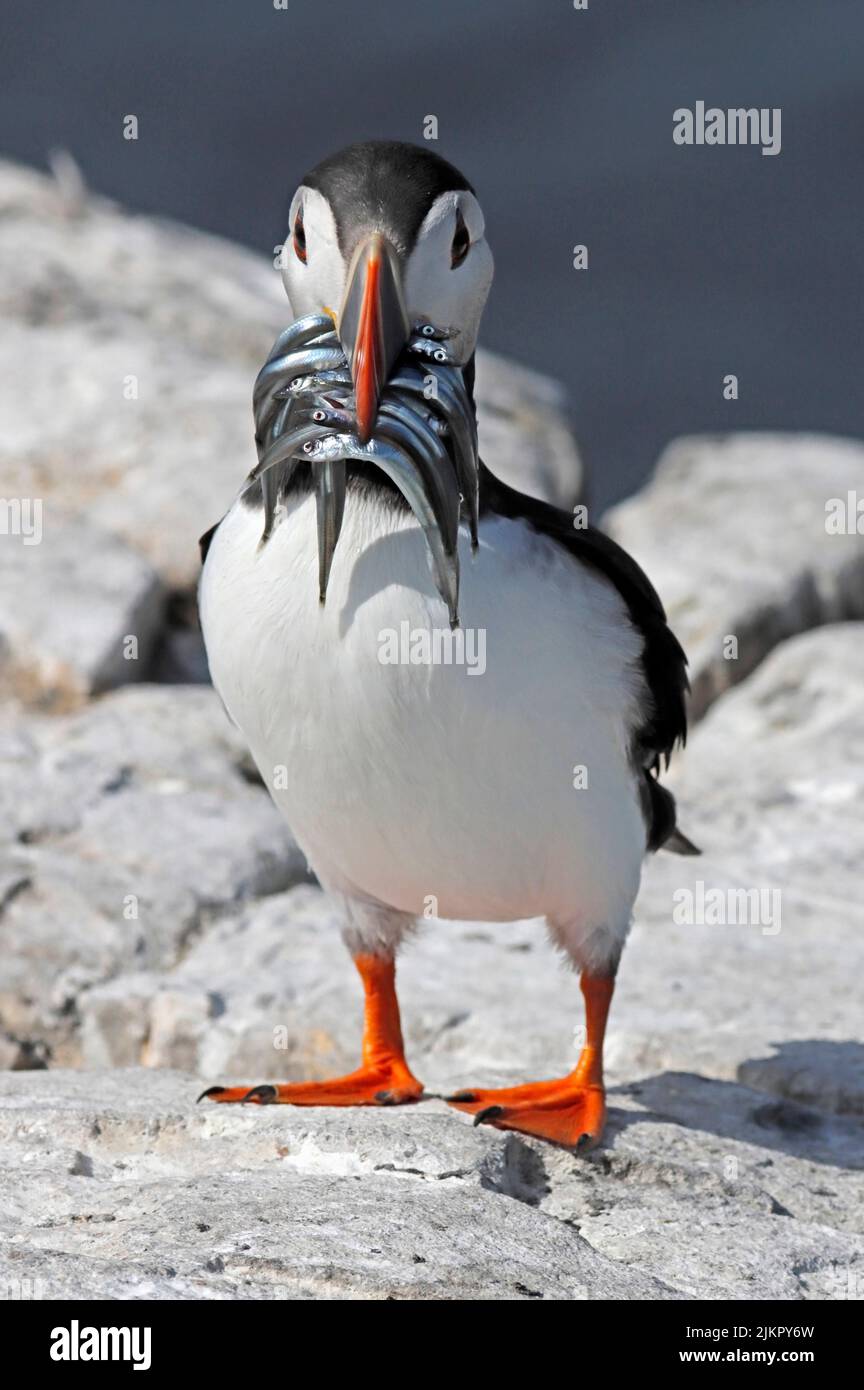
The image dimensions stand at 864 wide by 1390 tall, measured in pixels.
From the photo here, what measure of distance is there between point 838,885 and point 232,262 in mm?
7254

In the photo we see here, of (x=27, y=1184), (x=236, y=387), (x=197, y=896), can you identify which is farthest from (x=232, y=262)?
(x=27, y=1184)

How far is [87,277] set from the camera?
10570mm

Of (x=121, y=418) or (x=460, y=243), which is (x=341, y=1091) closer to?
(x=460, y=243)

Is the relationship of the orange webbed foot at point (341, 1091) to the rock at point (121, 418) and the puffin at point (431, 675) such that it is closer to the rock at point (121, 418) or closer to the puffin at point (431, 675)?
the puffin at point (431, 675)

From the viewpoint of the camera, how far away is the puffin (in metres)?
3.78

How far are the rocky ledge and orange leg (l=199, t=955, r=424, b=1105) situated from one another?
0.39 ft

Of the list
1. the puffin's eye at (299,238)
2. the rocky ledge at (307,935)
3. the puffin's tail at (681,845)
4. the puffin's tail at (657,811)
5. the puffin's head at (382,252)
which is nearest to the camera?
the rocky ledge at (307,935)

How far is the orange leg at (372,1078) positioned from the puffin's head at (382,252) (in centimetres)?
172

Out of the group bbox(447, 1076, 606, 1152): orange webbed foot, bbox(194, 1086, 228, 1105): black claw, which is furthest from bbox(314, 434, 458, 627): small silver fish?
bbox(194, 1086, 228, 1105): black claw

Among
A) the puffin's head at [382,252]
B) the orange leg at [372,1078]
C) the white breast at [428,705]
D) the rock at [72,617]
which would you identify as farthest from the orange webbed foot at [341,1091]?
the rock at [72,617]

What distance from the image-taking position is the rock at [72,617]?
24.6 ft

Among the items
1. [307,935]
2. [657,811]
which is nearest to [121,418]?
[307,935]

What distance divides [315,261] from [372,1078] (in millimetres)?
2150

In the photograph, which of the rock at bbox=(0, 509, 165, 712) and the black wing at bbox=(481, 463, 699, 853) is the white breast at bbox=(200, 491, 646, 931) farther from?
the rock at bbox=(0, 509, 165, 712)
